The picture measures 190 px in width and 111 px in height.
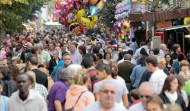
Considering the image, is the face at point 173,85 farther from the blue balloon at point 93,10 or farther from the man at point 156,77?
the blue balloon at point 93,10

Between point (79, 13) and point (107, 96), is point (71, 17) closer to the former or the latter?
point (79, 13)

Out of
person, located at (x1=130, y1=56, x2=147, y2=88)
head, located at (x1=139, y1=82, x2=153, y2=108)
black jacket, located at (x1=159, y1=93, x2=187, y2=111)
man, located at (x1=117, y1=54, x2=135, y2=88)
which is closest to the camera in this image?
head, located at (x1=139, y1=82, x2=153, y2=108)

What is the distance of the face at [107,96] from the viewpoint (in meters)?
6.17

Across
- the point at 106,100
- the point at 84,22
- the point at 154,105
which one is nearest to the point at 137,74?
the point at 106,100

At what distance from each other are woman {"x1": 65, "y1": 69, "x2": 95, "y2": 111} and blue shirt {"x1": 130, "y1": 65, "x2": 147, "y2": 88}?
4.09m

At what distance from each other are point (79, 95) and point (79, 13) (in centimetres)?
2030

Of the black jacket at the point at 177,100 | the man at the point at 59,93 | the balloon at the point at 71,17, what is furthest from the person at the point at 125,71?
the balloon at the point at 71,17

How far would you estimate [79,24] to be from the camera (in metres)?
28.8

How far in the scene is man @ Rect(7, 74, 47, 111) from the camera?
7.37 metres

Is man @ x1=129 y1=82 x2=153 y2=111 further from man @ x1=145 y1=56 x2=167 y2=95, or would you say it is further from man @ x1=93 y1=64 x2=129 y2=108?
man @ x1=145 y1=56 x2=167 y2=95

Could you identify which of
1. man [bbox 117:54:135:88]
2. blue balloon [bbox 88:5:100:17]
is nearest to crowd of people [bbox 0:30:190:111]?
man [bbox 117:54:135:88]

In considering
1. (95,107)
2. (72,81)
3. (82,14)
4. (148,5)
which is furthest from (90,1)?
(95,107)

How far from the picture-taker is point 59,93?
29.2 feet

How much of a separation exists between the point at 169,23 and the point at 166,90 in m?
14.7
